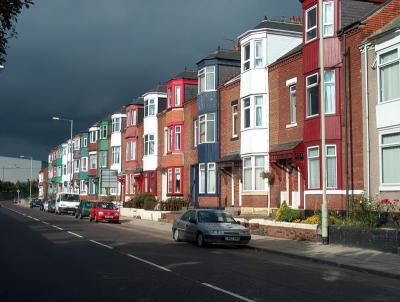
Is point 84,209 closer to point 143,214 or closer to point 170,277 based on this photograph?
point 143,214

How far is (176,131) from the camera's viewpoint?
42.7 meters

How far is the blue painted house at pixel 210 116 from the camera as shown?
36281 millimetres

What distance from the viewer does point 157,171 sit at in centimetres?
4747

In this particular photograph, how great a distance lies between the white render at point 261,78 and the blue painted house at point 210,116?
193 inches

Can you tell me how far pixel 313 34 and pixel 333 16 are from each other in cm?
127

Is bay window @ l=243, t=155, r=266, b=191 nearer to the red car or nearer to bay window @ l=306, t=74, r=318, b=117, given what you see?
bay window @ l=306, t=74, r=318, b=117

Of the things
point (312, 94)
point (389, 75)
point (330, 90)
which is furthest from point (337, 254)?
point (312, 94)

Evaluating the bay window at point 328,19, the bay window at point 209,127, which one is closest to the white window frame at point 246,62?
the bay window at point 209,127

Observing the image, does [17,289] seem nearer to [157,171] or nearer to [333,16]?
[333,16]

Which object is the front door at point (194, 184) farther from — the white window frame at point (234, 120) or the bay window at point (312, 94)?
the bay window at point (312, 94)

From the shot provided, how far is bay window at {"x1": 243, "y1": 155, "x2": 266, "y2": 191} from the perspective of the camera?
30125 millimetres

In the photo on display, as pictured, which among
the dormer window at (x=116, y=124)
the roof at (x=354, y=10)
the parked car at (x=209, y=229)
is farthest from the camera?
the dormer window at (x=116, y=124)

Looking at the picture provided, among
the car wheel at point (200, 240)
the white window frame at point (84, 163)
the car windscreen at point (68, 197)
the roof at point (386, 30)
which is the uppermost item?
the roof at point (386, 30)

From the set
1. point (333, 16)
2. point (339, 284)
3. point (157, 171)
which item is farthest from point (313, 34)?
point (157, 171)
